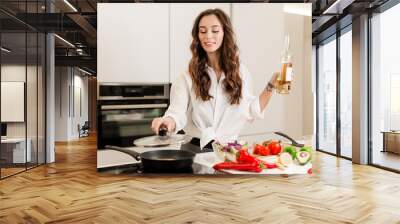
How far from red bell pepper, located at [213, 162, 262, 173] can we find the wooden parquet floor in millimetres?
334

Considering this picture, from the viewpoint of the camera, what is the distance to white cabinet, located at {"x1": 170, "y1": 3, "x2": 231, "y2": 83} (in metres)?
3.87

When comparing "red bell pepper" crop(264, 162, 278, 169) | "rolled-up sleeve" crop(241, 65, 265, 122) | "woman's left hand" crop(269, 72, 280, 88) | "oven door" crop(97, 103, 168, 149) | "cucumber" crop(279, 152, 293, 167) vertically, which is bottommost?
"red bell pepper" crop(264, 162, 278, 169)

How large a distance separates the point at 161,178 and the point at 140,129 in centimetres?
118

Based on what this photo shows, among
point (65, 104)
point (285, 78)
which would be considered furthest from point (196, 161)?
point (65, 104)

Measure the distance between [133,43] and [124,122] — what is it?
0.86m

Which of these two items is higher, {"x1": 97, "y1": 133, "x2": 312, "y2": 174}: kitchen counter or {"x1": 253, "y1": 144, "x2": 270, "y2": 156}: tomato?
{"x1": 253, "y1": 144, "x2": 270, "y2": 156}: tomato

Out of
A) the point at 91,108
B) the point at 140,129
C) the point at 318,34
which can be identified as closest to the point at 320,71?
the point at 318,34

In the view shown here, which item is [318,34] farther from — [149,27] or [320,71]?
[149,27]

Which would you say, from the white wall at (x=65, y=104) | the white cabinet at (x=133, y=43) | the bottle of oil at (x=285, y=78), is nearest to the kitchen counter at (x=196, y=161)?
the bottle of oil at (x=285, y=78)

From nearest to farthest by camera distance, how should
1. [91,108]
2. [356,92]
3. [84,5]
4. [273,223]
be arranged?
[273,223] < [356,92] < [84,5] < [91,108]

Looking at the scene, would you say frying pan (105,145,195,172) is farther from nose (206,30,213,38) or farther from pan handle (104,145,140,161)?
nose (206,30,213,38)

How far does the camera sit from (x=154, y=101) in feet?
13.1

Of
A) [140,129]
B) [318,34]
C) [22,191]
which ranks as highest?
[318,34]

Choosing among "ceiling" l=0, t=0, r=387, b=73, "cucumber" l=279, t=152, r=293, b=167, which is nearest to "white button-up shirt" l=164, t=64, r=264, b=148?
"cucumber" l=279, t=152, r=293, b=167
